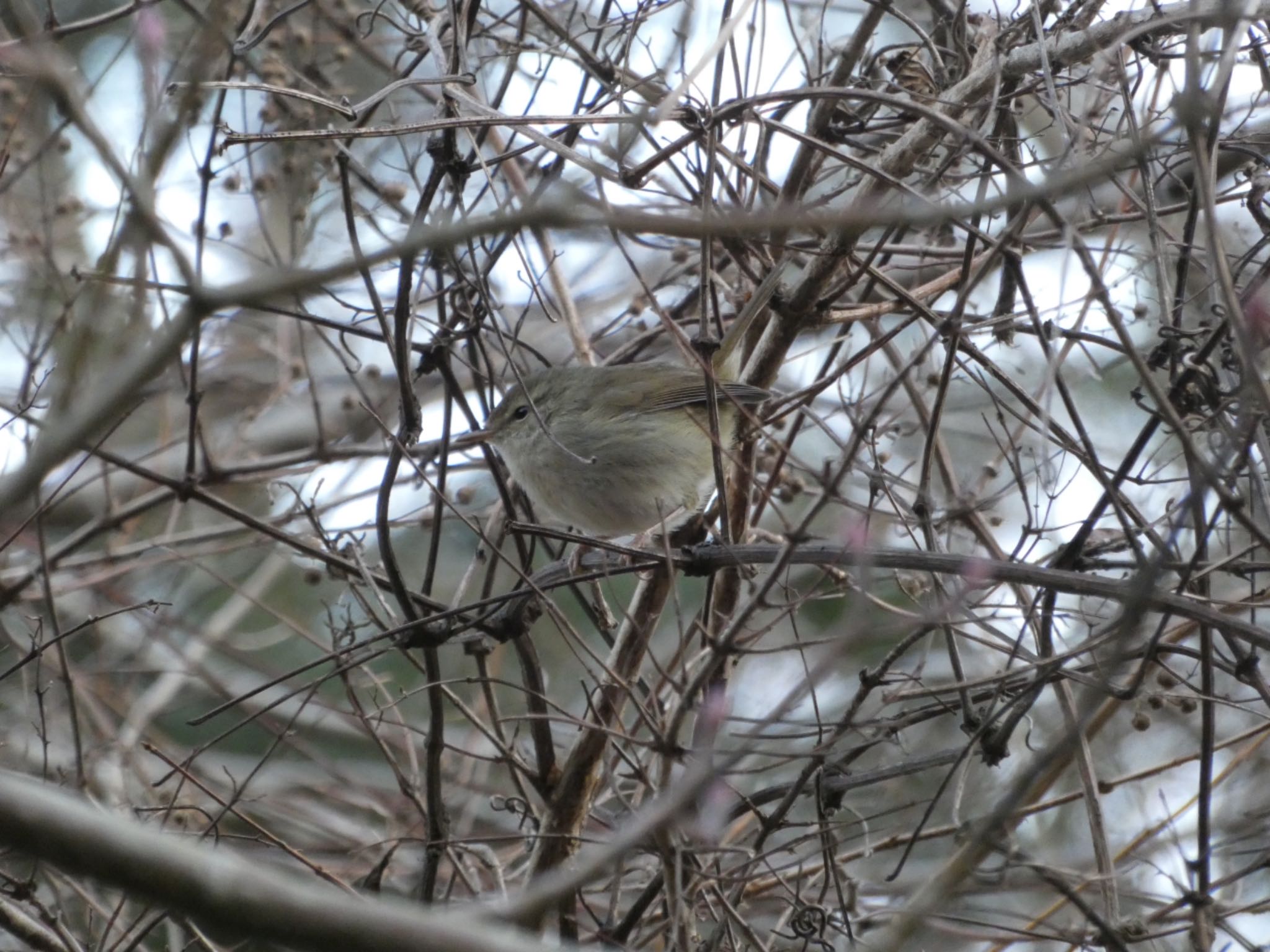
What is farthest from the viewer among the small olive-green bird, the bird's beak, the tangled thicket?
the small olive-green bird

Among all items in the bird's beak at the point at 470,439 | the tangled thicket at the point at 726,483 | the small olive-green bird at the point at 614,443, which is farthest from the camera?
the small olive-green bird at the point at 614,443

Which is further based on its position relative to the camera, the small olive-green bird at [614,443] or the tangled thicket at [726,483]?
the small olive-green bird at [614,443]

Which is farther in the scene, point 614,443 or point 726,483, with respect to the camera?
point 614,443

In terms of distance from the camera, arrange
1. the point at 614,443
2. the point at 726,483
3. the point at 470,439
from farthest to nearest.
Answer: the point at 614,443, the point at 470,439, the point at 726,483

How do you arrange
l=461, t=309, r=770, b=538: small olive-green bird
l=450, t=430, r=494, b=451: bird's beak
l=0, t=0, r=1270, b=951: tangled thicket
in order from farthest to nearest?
1. l=461, t=309, r=770, b=538: small olive-green bird
2. l=450, t=430, r=494, b=451: bird's beak
3. l=0, t=0, r=1270, b=951: tangled thicket

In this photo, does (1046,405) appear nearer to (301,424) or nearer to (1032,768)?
(1032,768)

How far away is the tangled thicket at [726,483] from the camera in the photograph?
2.37 metres

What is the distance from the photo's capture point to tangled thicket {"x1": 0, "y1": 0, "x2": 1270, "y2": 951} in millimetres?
2369

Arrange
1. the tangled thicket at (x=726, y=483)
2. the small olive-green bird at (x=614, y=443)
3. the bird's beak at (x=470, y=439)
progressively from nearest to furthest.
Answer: the tangled thicket at (x=726, y=483) < the bird's beak at (x=470, y=439) < the small olive-green bird at (x=614, y=443)

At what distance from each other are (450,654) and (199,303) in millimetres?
6994

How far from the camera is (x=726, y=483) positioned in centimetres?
380

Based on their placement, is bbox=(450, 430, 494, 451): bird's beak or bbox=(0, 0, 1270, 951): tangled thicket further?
bbox=(450, 430, 494, 451): bird's beak

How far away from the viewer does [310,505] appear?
12.7 ft

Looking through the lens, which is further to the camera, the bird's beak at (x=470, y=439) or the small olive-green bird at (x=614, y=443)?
the small olive-green bird at (x=614, y=443)
